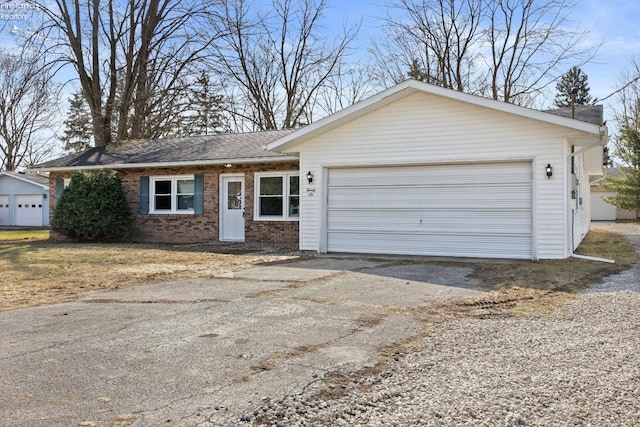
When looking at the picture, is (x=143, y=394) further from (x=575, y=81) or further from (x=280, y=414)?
(x=575, y=81)

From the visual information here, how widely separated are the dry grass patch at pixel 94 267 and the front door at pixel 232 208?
1.28 meters

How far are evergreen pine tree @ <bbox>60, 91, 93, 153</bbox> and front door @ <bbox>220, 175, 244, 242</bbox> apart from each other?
92.4ft

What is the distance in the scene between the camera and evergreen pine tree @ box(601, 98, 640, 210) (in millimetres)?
25116

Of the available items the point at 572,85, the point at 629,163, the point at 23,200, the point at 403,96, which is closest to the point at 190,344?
the point at 403,96

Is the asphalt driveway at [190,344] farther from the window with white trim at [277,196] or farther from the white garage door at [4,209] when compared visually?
the white garage door at [4,209]

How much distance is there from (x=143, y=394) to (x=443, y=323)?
316cm

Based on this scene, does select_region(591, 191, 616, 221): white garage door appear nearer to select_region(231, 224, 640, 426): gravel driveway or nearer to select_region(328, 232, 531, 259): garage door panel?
select_region(328, 232, 531, 259): garage door panel

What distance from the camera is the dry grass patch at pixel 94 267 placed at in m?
7.26

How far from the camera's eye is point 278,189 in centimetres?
1439

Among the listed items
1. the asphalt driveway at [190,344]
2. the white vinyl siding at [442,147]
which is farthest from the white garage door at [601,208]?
the asphalt driveway at [190,344]

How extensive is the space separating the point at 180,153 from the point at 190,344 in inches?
511

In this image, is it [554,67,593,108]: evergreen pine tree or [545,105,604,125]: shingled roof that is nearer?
[545,105,604,125]: shingled roof

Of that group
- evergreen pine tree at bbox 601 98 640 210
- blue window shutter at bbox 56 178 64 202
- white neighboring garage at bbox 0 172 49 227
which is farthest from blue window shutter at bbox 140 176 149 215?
evergreen pine tree at bbox 601 98 640 210

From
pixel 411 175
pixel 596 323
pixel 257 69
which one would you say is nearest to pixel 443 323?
pixel 596 323
